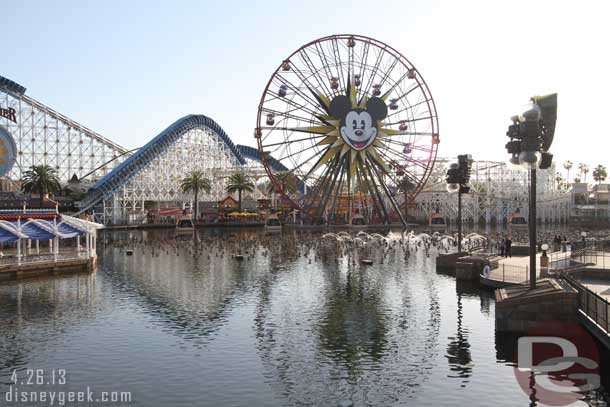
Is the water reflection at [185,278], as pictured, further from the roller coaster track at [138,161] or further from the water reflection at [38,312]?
the roller coaster track at [138,161]

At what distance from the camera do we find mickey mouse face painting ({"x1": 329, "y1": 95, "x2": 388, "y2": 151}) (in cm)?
8419

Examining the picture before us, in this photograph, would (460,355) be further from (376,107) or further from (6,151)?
(6,151)

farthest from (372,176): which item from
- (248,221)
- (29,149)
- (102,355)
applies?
(102,355)

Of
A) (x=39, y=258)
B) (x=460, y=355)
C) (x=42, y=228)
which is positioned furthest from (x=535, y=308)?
(x=39, y=258)

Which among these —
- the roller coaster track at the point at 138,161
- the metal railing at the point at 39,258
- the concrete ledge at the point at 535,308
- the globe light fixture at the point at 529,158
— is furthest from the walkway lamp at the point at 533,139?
the roller coaster track at the point at 138,161

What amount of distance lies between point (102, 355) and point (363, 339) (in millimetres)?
10273

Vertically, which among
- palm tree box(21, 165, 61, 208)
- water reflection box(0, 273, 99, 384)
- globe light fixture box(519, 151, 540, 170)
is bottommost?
water reflection box(0, 273, 99, 384)

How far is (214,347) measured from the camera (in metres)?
24.8

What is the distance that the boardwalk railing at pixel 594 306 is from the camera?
21312mm

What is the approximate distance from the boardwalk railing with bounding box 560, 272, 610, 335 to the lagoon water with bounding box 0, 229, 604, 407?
10.7 feet

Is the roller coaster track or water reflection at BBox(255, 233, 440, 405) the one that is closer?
water reflection at BBox(255, 233, 440, 405)

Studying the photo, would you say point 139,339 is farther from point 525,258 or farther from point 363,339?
point 525,258

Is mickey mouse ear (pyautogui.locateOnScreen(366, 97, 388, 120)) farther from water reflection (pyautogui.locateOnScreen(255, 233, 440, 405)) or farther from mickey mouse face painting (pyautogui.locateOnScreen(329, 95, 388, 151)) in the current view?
water reflection (pyautogui.locateOnScreen(255, 233, 440, 405))

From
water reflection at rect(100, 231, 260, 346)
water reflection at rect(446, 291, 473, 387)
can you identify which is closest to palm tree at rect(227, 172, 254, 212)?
water reflection at rect(100, 231, 260, 346)
